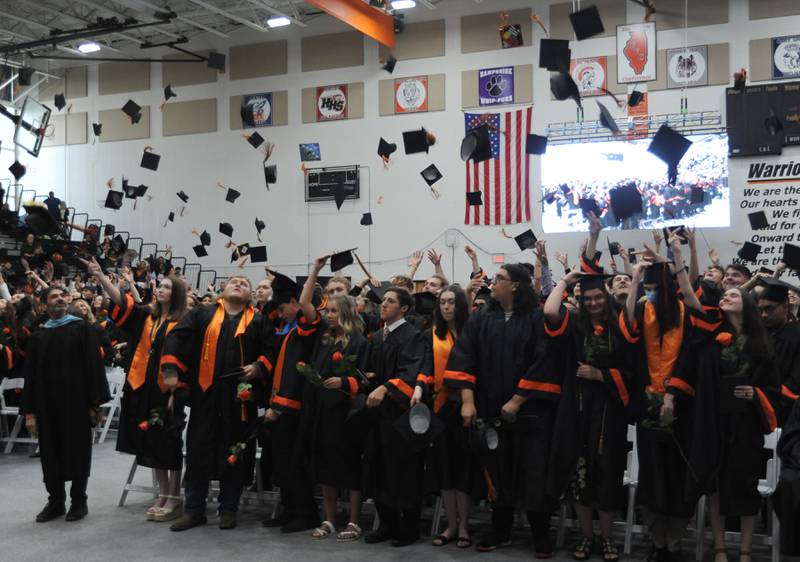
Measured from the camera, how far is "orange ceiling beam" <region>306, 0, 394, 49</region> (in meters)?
16.4

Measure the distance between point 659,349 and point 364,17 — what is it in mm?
13963

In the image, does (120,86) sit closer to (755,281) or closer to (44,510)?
(44,510)

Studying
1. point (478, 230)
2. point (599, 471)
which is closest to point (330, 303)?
point (599, 471)

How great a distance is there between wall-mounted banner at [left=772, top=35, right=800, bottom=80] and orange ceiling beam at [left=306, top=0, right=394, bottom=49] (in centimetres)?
756

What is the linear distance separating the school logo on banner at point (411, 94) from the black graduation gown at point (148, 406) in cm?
1299

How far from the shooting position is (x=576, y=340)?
17.8 feet

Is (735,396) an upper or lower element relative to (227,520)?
upper

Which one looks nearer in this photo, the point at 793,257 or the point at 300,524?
the point at 300,524

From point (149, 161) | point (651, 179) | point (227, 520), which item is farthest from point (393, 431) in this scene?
point (149, 161)

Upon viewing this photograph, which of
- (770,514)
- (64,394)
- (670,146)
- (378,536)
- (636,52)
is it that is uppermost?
(636,52)

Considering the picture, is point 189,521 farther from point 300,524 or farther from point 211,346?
point 211,346

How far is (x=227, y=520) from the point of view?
6164 mm

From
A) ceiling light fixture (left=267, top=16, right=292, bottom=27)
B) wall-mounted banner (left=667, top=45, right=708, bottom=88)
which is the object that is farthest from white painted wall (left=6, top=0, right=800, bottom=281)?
ceiling light fixture (left=267, top=16, right=292, bottom=27)

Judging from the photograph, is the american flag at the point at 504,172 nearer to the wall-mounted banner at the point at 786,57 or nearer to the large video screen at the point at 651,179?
the large video screen at the point at 651,179
